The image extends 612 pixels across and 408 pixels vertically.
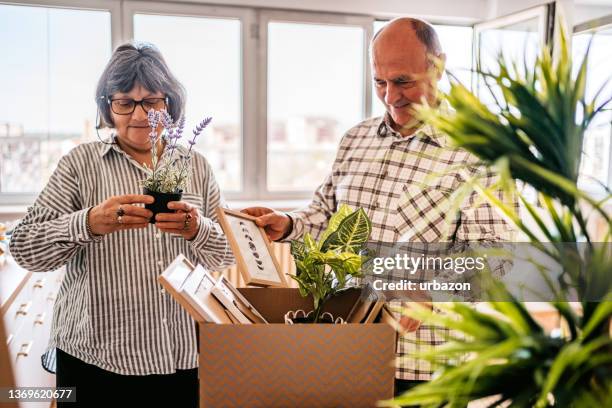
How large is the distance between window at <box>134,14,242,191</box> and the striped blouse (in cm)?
211

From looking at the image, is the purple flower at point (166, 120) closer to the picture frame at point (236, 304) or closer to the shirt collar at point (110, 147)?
the shirt collar at point (110, 147)

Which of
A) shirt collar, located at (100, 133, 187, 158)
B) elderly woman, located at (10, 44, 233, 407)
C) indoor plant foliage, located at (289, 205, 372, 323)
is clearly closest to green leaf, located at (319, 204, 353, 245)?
indoor plant foliage, located at (289, 205, 372, 323)

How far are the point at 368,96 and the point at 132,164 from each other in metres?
2.73

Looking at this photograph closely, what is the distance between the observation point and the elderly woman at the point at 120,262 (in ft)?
4.73

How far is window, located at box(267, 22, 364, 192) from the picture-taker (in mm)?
3855

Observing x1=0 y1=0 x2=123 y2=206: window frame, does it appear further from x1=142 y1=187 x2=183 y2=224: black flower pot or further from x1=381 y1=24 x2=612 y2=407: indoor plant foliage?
x1=381 y1=24 x2=612 y2=407: indoor plant foliage

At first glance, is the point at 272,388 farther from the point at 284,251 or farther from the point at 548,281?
the point at 284,251

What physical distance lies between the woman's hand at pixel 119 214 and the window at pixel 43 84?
7.80ft

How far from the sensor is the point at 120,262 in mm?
1486

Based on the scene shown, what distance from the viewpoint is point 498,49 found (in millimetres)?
633

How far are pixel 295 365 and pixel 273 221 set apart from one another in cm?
60

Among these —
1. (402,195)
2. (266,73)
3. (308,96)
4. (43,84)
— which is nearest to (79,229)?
(402,195)

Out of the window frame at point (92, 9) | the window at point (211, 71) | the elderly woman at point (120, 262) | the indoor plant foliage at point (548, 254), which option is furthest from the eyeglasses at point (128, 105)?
the window frame at point (92, 9)

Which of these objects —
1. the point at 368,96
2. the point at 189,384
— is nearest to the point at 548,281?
the point at 189,384
